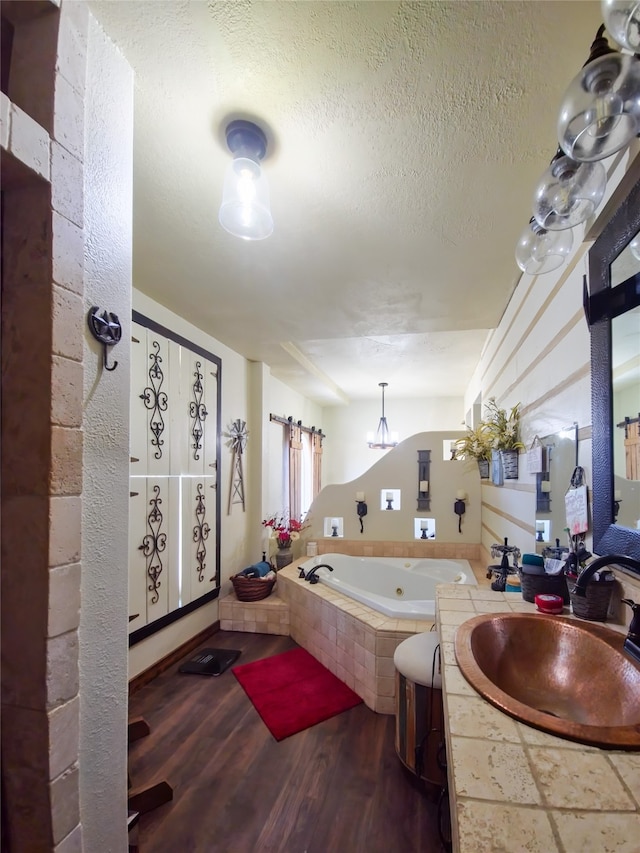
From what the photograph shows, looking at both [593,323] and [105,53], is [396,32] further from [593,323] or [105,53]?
[593,323]

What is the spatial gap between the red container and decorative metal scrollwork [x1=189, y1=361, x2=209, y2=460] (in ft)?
8.35

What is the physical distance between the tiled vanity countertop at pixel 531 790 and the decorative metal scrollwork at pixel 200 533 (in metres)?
2.70

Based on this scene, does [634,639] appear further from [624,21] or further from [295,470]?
[295,470]

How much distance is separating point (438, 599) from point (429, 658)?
1.95ft

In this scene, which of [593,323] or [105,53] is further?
[593,323]

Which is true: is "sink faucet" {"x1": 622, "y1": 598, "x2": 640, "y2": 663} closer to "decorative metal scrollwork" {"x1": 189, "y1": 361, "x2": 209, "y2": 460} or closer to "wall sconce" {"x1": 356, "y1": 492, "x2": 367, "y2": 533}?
"decorative metal scrollwork" {"x1": 189, "y1": 361, "x2": 209, "y2": 460}

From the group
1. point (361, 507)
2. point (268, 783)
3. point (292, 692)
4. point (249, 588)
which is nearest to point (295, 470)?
point (361, 507)

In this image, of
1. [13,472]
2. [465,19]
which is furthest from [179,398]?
[465,19]

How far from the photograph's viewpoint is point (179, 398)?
117 inches

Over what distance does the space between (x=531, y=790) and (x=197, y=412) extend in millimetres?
2987

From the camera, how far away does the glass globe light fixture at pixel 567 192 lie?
972mm

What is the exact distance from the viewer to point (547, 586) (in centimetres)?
137

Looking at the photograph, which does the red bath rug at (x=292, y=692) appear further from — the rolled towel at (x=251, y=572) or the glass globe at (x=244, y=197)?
the glass globe at (x=244, y=197)

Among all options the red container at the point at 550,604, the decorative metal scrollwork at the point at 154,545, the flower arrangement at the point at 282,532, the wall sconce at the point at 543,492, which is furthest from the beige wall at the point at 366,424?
the red container at the point at 550,604
